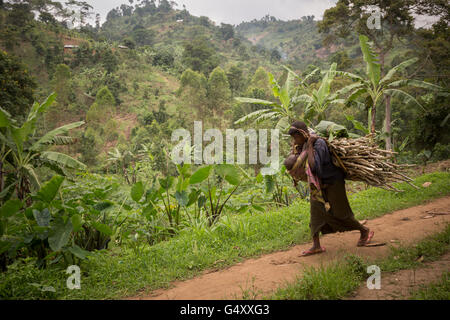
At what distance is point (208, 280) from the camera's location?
10.3ft

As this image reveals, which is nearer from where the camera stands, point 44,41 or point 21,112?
point 21,112

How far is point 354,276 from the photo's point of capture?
2.53m

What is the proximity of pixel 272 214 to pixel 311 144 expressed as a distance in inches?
81.0

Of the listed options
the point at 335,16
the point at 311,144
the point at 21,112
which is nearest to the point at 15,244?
the point at 311,144

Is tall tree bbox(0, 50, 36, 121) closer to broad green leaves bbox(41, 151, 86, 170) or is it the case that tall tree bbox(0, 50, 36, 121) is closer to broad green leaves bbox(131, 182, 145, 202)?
broad green leaves bbox(41, 151, 86, 170)

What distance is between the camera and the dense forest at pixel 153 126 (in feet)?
11.8

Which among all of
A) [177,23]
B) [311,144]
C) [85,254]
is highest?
[177,23]

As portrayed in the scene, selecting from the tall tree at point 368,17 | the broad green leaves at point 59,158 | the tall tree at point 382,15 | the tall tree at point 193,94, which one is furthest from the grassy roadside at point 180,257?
the tall tree at point 193,94

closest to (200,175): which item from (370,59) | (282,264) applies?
(282,264)

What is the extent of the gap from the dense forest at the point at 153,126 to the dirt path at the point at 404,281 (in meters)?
1.57

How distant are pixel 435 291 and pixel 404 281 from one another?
347 mm

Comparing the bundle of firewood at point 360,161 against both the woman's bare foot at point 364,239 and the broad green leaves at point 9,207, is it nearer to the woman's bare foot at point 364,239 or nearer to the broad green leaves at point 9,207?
the woman's bare foot at point 364,239

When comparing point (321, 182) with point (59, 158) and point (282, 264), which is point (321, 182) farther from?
point (59, 158)
